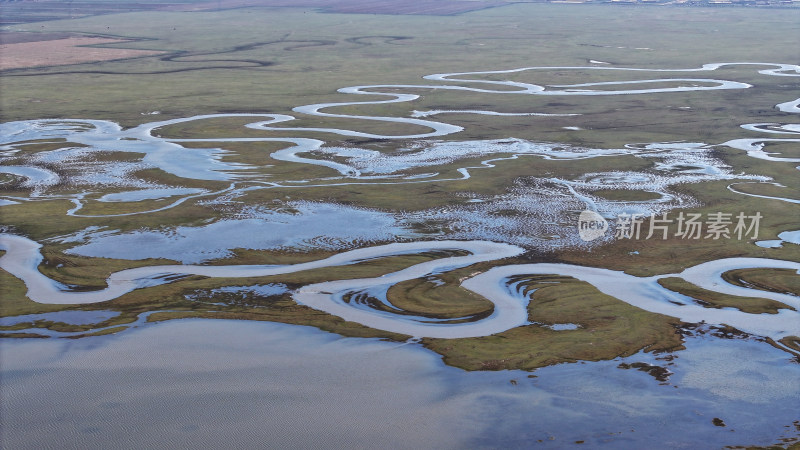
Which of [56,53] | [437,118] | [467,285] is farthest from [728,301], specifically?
[56,53]

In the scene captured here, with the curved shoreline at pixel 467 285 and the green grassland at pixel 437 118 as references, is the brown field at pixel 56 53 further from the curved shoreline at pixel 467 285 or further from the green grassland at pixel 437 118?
the curved shoreline at pixel 467 285

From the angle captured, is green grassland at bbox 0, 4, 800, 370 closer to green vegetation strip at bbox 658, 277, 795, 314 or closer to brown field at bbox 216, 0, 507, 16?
green vegetation strip at bbox 658, 277, 795, 314

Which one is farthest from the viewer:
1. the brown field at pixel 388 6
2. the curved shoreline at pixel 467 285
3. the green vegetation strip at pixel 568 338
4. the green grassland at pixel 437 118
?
the brown field at pixel 388 6

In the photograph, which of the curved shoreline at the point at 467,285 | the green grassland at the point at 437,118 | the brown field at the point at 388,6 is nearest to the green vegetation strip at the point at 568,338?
the green grassland at the point at 437,118

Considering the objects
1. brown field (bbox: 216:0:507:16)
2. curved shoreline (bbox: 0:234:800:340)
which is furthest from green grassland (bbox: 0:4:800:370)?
brown field (bbox: 216:0:507:16)

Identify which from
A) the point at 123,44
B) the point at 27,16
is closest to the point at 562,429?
the point at 123,44

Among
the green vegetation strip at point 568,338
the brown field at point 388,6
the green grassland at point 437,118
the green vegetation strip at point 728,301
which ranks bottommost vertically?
the green vegetation strip at point 568,338
